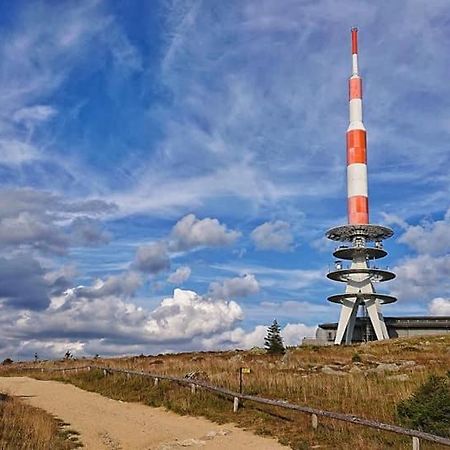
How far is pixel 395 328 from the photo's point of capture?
81.1 meters

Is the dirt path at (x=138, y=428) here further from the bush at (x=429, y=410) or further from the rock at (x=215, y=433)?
the bush at (x=429, y=410)

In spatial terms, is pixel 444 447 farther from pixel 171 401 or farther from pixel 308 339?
pixel 308 339

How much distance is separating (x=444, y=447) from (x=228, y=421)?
6.69 metres

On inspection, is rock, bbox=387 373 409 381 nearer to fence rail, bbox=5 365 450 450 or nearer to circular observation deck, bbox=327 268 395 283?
fence rail, bbox=5 365 450 450

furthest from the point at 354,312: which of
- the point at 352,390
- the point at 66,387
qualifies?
the point at 352,390

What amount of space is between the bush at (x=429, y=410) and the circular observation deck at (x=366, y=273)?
60386 mm

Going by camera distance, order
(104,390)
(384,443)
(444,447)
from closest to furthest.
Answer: (444,447)
(384,443)
(104,390)

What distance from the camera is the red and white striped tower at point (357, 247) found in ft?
239

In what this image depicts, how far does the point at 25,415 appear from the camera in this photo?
17750mm

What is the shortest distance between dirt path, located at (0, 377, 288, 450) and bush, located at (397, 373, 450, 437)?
302cm

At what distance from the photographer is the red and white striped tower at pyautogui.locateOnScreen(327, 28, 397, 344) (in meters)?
72.8

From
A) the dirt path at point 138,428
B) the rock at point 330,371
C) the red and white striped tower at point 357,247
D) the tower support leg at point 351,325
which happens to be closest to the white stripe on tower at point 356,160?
the red and white striped tower at point 357,247

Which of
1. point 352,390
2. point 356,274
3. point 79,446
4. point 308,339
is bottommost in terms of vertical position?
point 79,446

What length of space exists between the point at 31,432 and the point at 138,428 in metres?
3.26
